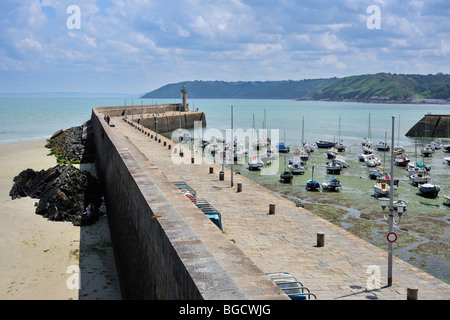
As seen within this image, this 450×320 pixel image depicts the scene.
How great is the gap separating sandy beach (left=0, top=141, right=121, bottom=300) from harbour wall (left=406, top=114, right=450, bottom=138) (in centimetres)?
8209

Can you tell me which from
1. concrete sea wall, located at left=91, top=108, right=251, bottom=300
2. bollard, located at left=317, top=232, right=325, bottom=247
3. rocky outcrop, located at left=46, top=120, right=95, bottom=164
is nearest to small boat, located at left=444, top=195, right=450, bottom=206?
bollard, located at left=317, top=232, right=325, bottom=247

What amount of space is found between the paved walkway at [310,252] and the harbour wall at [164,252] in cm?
428

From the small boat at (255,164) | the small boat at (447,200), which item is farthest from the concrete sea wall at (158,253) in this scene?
the small boat at (255,164)

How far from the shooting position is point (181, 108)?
117m

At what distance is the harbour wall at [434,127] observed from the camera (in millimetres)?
88875

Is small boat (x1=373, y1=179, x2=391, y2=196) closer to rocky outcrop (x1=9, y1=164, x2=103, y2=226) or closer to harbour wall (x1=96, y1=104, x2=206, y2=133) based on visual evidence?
rocky outcrop (x1=9, y1=164, x2=103, y2=226)

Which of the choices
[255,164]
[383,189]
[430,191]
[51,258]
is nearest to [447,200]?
[430,191]

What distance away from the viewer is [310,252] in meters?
16.9

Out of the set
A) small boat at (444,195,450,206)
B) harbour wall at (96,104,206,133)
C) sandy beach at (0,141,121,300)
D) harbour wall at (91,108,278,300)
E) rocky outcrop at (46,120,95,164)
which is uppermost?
harbour wall at (96,104,206,133)

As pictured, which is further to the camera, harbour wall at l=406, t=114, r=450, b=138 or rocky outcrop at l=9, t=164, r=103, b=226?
harbour wall at l=406, t=114, r=450, b=138

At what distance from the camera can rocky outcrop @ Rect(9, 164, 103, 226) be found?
24047 millimetres

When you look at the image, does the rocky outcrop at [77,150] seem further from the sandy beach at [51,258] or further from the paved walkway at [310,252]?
→ the paved walkway at [310,252]

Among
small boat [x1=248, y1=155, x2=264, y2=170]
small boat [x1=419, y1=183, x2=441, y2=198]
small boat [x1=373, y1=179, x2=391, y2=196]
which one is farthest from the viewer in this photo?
small boat [x1=248, y1=155, x2=264, y2=170]

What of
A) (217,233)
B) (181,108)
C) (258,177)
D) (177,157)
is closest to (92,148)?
(177,157)
